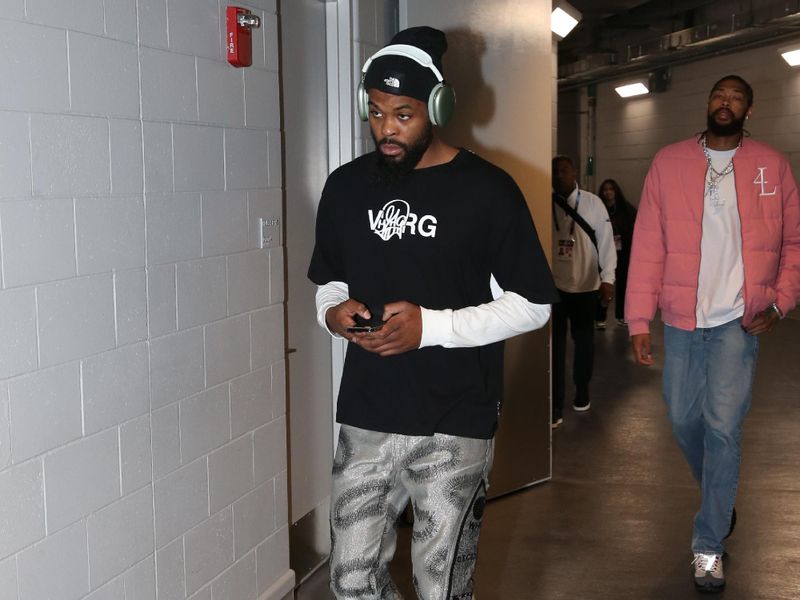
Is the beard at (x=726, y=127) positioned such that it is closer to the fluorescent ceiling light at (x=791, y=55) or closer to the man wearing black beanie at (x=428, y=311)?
the man wearing black beanie at (x=428, y=311)

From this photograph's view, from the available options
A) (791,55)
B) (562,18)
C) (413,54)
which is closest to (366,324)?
(413,54)

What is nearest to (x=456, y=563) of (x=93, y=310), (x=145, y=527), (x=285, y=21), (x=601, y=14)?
(x=145, y=527)

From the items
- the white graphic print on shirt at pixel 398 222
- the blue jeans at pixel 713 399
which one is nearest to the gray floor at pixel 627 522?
the blue jeans at pixel 713 399

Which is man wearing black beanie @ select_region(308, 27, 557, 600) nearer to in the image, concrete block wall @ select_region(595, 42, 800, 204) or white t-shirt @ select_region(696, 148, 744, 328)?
white t-shirt @ select_region(696, 148, 744, 328)

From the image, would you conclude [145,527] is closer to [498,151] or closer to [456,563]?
[456,563]

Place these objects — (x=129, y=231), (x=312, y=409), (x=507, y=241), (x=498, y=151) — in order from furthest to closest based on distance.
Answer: (x=498, y=151) < (x=312, y=409) < (x=129, y=231) < (x=507, y=241)

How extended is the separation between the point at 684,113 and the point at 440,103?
42.2 feet

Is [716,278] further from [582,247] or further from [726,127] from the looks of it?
[582,247]

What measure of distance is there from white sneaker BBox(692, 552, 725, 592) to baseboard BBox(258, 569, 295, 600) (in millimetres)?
1519

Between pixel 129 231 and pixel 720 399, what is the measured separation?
2275mm

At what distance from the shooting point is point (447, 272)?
245cm

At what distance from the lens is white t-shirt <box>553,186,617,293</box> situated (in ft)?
21.9

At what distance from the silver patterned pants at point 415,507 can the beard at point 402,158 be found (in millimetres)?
624

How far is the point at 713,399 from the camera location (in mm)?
3824
